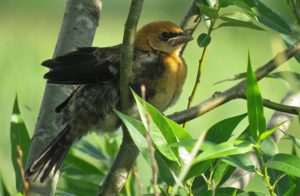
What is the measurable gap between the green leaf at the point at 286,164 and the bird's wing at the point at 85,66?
128 cm

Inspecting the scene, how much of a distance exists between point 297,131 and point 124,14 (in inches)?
159

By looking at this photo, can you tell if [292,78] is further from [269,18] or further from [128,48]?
[128,48]

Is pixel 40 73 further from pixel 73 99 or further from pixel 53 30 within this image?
pixel 73 99

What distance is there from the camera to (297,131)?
5.75 m

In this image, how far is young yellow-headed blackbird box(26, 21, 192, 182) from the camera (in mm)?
3277

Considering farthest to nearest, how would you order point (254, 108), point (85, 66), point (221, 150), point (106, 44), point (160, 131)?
point (106, 44)
point (85, 66)
point (254, 108)
point (160, 131)
point (221, 150)

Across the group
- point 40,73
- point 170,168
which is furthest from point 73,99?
point 40,73

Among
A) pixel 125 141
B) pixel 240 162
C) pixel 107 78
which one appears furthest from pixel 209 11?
pixel 107 78

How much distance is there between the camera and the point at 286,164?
6.68 feet

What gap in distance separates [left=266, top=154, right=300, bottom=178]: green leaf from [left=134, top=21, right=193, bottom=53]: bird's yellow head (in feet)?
5.32

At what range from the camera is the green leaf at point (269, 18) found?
2506 millimetres

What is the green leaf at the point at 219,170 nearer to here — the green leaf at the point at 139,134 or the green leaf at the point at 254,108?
the green leaf at the point at 254,108

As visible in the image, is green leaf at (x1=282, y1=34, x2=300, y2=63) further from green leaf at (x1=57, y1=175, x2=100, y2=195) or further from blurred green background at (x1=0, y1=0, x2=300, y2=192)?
blurred green background at (x1=0, y1=0, x2=300, y2=192)

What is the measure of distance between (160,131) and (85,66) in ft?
4.66
